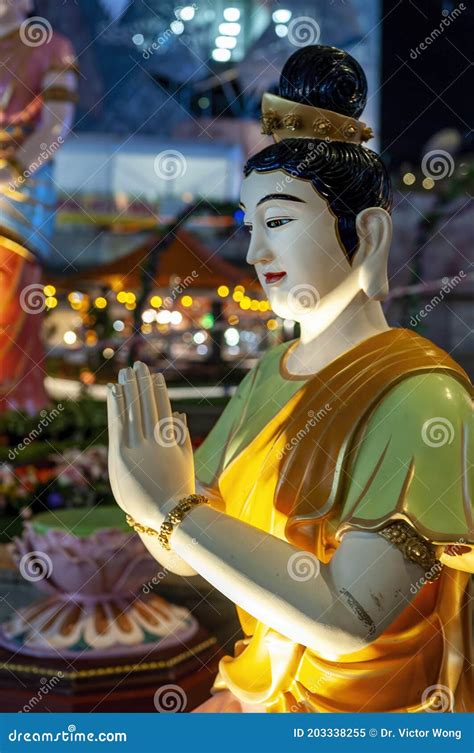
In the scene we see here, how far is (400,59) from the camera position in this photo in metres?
3.71

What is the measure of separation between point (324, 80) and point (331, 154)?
128 mm

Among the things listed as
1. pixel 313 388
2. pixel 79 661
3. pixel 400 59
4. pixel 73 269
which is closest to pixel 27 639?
pixel 79 661

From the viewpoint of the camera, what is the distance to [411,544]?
1351 millimetres

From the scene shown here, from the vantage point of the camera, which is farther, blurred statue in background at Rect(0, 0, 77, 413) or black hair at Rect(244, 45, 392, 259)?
blurred statue in background at Rect(0, 0, 77, 413)

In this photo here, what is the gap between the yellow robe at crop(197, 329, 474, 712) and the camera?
140 cm

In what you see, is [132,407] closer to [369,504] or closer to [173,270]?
[369,504]

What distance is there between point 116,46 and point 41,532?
44.6 ft

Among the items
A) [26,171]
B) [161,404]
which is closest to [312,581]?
[161,404]

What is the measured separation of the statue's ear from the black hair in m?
0.01

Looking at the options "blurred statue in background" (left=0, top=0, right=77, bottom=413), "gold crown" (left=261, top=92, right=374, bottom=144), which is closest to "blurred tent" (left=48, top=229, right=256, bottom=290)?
"blurred statue in background" (left=0, top=0, right=77, bottom=413)

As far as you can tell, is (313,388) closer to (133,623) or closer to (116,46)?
(133,623)

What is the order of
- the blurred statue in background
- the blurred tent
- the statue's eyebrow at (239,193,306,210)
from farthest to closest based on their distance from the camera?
the blurred tent → the blurred statue in background → the statue's eyebrow at (239,193,306,210)

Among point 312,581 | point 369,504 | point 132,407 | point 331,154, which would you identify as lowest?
point 312,581

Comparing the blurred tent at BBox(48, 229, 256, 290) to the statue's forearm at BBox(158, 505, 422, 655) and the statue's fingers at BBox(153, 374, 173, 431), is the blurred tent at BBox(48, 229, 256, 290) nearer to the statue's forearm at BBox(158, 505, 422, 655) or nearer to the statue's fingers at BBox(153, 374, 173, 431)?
the statue's fingers at BBox(153, 374, 173, 431)
